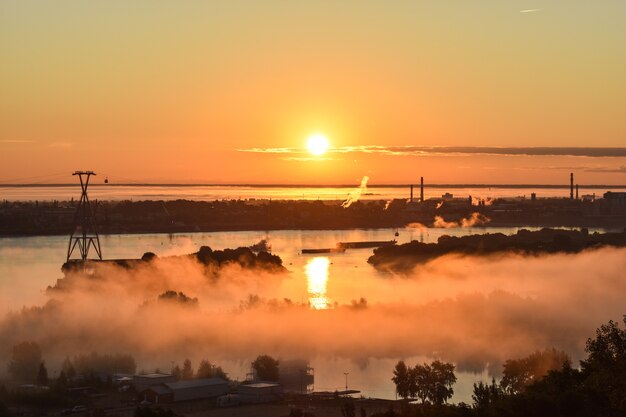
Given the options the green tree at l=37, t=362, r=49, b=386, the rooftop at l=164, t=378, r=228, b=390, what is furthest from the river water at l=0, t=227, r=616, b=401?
the green tree at l=37, t=362, r=49, b=386

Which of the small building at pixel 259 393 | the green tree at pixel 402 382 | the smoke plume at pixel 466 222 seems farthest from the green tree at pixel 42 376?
the smoke plume at pixel 466 222

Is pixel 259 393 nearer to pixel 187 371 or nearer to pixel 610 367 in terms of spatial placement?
pixel 187 371

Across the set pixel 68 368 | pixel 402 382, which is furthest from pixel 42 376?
pixel 402 382

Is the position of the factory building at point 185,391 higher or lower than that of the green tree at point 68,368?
lower

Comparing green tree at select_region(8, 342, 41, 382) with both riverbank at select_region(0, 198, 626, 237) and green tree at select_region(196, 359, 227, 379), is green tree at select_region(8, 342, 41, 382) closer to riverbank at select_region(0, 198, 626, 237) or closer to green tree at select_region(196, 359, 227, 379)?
green tree at select_region(196, 359, 227, 379)

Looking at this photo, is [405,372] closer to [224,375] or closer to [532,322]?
[224,375]

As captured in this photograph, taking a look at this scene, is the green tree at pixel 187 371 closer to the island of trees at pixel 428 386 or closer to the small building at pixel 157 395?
the island of trees at pixel 428 386

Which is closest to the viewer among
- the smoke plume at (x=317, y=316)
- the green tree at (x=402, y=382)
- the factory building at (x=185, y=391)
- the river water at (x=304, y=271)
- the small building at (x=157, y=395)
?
the small building at (x=157, y=395)

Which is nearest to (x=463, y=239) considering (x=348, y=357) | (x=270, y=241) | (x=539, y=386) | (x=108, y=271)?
(x=270, y=241)
